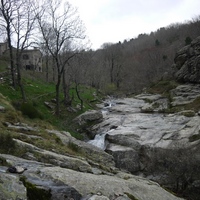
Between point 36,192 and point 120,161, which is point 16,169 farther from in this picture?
point 120,161

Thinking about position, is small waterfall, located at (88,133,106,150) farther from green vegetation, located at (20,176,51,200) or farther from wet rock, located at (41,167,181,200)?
green vegetation, located at (20,176,51,200)

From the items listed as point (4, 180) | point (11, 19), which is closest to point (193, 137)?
point (4, 180)

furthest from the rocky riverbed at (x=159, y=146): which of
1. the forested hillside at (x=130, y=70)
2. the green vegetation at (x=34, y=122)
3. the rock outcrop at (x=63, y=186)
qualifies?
the forested hillside at (x=130, y=70)

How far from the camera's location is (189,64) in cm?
4141

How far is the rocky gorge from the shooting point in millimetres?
5711

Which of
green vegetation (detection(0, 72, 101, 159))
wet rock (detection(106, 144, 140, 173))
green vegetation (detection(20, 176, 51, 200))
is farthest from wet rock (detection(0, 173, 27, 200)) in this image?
wet rock (detection(106, 144, 140, 173))

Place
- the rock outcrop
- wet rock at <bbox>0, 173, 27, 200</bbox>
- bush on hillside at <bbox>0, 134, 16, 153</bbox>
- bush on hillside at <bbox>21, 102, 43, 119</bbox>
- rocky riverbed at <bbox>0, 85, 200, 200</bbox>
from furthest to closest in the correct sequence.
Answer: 1. bush on hillside at <bbox>21, 102, 43, 119</bbox>
2. bush on hillside at <bbox>0, 134, 16, 153</bbox>
3. rocky riverbed at <bbox>0, 85, 200, 200</bbox>
4. the rock outcrop
5. wet rock at <bbox>0, 173, 27, 200</bbox>

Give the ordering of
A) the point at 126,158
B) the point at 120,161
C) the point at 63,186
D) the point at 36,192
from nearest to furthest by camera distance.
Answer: the point at 36,192, the point at 63,186, the point at 120,161, the point at 126,158

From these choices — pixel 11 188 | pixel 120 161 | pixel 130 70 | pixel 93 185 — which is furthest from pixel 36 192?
pixel 130 70

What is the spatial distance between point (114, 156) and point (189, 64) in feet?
94.0

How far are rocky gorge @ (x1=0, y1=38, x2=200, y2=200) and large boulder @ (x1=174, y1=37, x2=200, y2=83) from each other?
23 centimetres

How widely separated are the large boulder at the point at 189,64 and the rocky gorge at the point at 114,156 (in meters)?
0.23

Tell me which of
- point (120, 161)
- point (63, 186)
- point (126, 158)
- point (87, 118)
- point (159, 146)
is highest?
point (63, 186)

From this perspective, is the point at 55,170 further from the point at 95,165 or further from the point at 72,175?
the point at 95,165
